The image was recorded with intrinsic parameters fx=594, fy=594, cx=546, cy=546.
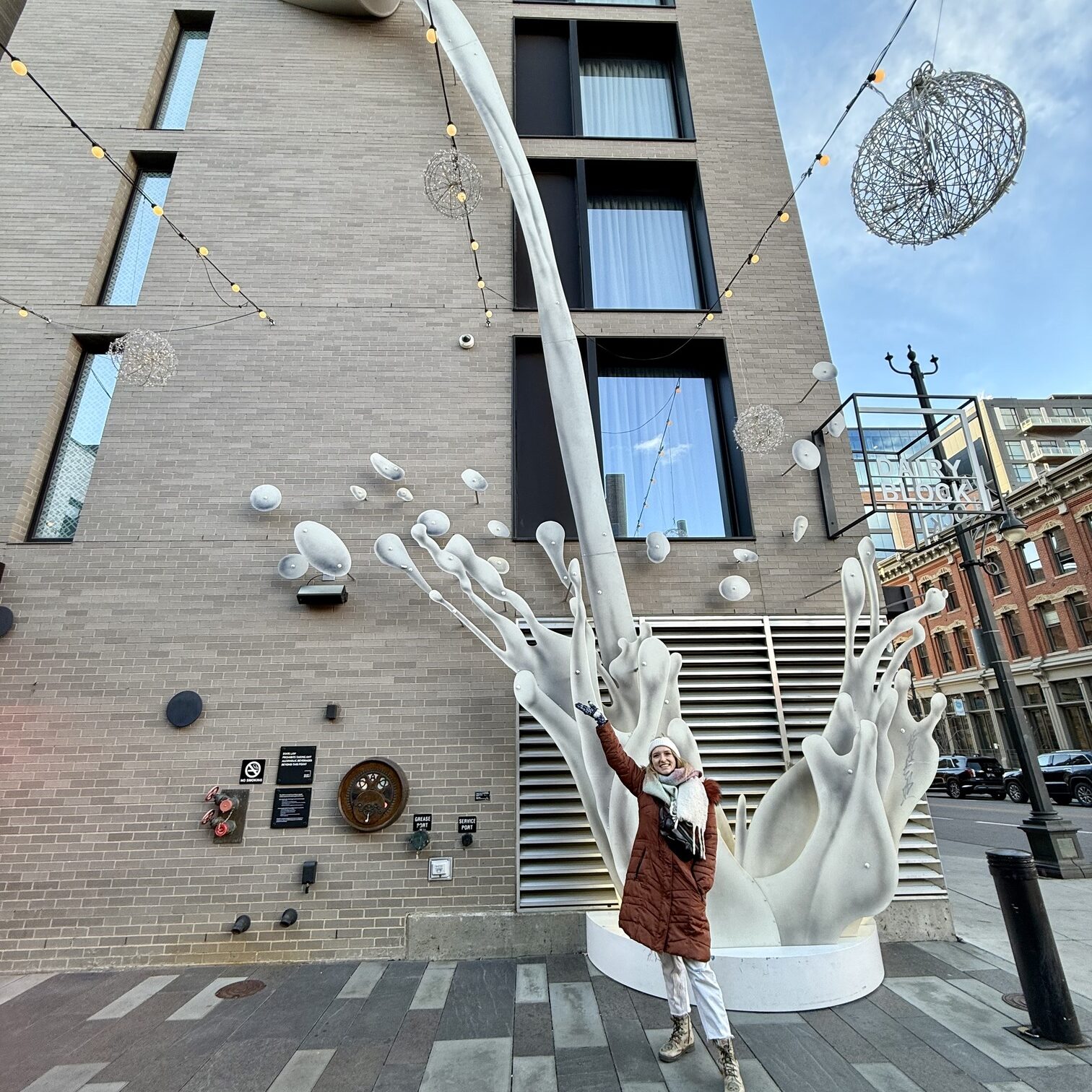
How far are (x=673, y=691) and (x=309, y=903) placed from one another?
3.78m

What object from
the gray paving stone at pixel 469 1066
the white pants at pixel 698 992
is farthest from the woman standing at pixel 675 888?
the gray paving stone at pixel 469 1066

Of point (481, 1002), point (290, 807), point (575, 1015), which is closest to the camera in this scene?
point (575, 1015)

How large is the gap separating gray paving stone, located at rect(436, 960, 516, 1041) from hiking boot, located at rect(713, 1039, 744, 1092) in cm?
139

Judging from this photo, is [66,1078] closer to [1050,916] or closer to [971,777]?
[1050,916]

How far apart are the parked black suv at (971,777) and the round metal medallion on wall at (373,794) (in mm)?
22016

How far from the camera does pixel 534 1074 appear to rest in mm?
3264

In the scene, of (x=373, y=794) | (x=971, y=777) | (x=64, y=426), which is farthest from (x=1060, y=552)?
(x=64, y=426)

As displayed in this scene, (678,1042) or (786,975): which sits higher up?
(786,975)

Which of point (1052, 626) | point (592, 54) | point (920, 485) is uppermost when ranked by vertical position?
point (592, 54)

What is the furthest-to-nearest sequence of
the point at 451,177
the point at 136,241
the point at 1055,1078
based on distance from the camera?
the point at 136,241
the point at 451,177
the point at 1055,1078

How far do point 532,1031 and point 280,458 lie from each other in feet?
19.2

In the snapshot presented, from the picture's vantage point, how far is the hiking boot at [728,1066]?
2891 millimetres

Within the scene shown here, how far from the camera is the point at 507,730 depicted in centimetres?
587

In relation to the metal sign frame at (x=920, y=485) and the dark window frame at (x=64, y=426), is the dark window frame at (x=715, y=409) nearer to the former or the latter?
the metal sign frame at (x=920, y=485)
